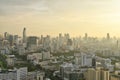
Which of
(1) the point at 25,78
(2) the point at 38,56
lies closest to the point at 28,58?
(2) the point at 38,56

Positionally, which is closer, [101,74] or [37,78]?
[101,74]

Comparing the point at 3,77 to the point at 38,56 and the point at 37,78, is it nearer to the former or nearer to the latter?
the point at 37,78

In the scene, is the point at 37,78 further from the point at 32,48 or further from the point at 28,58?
the point at 32,48

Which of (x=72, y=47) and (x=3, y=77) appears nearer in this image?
(x=3, y=77)

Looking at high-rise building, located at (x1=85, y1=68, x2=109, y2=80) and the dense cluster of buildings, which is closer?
high-rise building, located at (x1=85, y1=68, x2=109, y2=80)

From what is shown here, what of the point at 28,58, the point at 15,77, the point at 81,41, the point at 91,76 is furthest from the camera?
the point at 81,41

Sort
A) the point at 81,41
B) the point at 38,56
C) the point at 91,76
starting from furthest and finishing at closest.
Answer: the point at 81,41
the point at 38,56
the point at 91,76

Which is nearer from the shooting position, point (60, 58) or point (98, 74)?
point (98, 74)

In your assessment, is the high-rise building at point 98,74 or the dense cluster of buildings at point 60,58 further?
the dense cluster of buildings at point 60,58

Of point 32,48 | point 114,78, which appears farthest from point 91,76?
point 32,48
